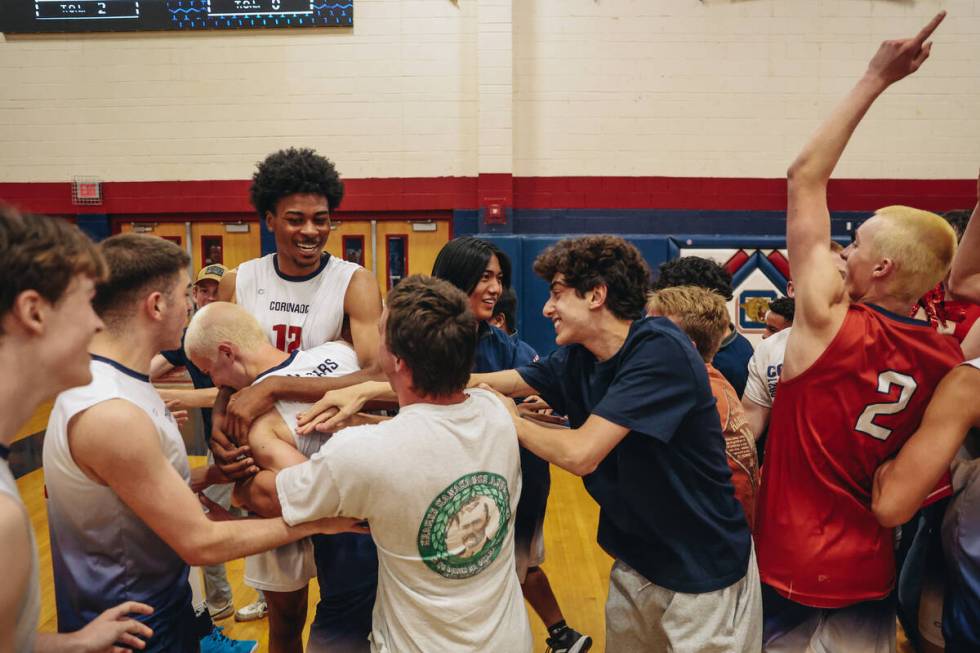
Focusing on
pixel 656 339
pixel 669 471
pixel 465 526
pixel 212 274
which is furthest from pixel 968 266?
pixel 212 274

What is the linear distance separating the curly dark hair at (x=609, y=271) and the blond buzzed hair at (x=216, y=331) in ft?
3.27

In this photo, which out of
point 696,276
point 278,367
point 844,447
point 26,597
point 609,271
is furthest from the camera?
point 696,276

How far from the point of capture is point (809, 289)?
1.88 metres

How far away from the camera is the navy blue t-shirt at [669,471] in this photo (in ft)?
6.27

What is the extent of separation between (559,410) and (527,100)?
5.72 meters

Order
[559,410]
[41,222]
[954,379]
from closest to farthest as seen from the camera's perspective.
Result: [41,222]
[954,379]
[559,410]

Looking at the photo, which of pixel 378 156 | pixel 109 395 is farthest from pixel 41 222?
pixel 378 156

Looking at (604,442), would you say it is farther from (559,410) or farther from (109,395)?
(109,395)

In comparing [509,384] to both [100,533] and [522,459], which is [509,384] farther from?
[100,533]

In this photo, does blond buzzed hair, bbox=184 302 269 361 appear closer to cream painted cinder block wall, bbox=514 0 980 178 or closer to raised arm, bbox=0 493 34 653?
raised arm, bbox=0 493 34 653

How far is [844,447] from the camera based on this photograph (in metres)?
1.95

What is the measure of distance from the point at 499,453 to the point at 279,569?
1.20 m

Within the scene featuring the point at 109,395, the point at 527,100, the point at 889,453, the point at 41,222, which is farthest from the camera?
the point at 527,100

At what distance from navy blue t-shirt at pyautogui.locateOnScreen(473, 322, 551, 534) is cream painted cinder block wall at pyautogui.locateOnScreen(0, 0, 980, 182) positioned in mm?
4637
